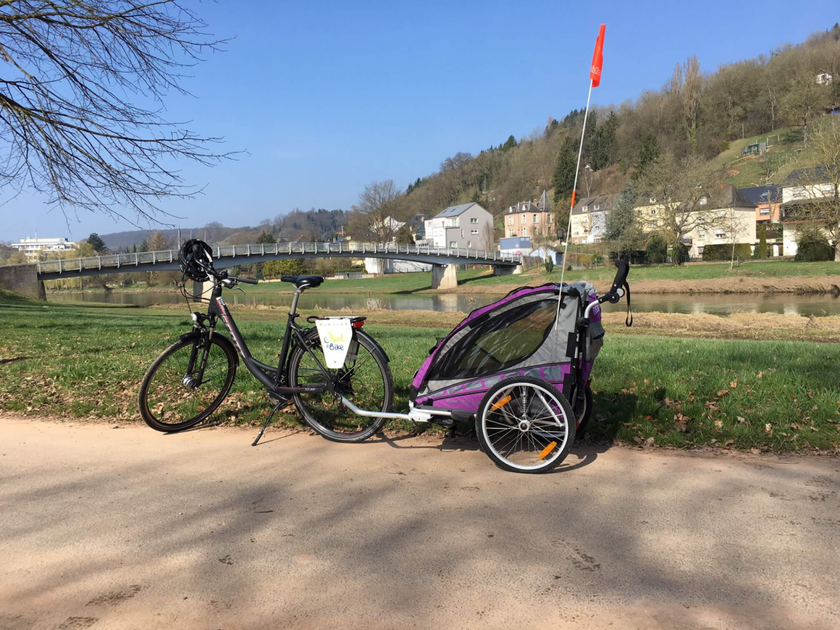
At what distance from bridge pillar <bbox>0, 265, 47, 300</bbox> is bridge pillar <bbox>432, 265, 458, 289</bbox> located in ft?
120

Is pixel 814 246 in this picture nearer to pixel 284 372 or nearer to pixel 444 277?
pixel 444 277

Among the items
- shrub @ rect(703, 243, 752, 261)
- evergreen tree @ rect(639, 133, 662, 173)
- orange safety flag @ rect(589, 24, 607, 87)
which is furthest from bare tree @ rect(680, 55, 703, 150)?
orange safety flag @ rect(589, 24, 607, 87)

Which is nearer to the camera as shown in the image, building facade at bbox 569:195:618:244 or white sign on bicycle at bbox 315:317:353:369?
white sign on bicycle at bbox 315:317:353:369

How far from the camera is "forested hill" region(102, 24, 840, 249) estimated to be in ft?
343

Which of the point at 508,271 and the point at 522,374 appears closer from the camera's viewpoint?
the point at 522,374

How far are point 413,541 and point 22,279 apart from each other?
5068 cm

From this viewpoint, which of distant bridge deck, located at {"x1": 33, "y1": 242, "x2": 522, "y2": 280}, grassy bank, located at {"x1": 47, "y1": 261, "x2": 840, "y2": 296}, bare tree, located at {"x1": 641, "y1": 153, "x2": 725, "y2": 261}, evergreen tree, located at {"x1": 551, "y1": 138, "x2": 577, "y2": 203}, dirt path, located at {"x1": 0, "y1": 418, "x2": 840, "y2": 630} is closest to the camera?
dirt path, located at {"x1": 0, "y1": 418, "x2": 840, "y2": 630}

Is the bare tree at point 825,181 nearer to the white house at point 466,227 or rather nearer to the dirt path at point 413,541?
the dirt path at point 413,541

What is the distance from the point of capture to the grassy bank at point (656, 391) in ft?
16.6

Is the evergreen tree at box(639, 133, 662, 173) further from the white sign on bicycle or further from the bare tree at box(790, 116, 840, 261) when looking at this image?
the white sign on bicycle

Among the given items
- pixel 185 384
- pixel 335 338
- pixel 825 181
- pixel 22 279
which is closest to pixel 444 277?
pixel 825 181

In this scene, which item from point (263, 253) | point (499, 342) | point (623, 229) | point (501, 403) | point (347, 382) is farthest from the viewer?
point (623, 229)

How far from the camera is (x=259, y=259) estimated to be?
5566 centimetres

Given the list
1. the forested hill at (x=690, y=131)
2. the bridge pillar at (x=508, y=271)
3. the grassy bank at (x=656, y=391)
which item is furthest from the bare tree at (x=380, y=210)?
the grassy bank at (x=656, y=391)
